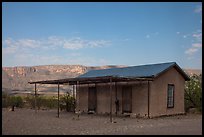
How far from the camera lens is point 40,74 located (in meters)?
70.6

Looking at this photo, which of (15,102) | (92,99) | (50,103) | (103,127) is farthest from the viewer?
(15,102)

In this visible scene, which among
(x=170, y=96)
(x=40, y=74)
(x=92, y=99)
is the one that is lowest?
(x=92, y=99)

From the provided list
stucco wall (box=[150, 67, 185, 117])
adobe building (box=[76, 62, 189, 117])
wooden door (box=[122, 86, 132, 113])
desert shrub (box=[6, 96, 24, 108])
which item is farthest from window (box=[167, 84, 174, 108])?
desert shrub (box=[6, 96, 24, 108])

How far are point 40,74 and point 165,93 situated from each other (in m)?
52.8

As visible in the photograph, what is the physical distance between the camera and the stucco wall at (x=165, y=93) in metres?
20.0

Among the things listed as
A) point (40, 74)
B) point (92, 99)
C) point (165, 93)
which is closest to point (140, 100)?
point (165, 93)

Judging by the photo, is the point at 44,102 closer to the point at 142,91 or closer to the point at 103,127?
the point at 142,91

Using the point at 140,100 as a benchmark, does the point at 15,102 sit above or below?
below

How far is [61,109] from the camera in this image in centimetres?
2898

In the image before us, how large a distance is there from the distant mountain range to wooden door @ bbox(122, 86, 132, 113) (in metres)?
45.2

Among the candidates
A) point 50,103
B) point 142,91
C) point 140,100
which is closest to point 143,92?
point 142,91

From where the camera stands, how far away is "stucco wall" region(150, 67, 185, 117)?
65.6 feet

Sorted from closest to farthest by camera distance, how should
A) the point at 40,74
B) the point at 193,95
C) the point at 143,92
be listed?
the point at 143,92, the point at 193,95, the point at 40,74

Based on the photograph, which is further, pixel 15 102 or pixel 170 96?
pixel 15 102
